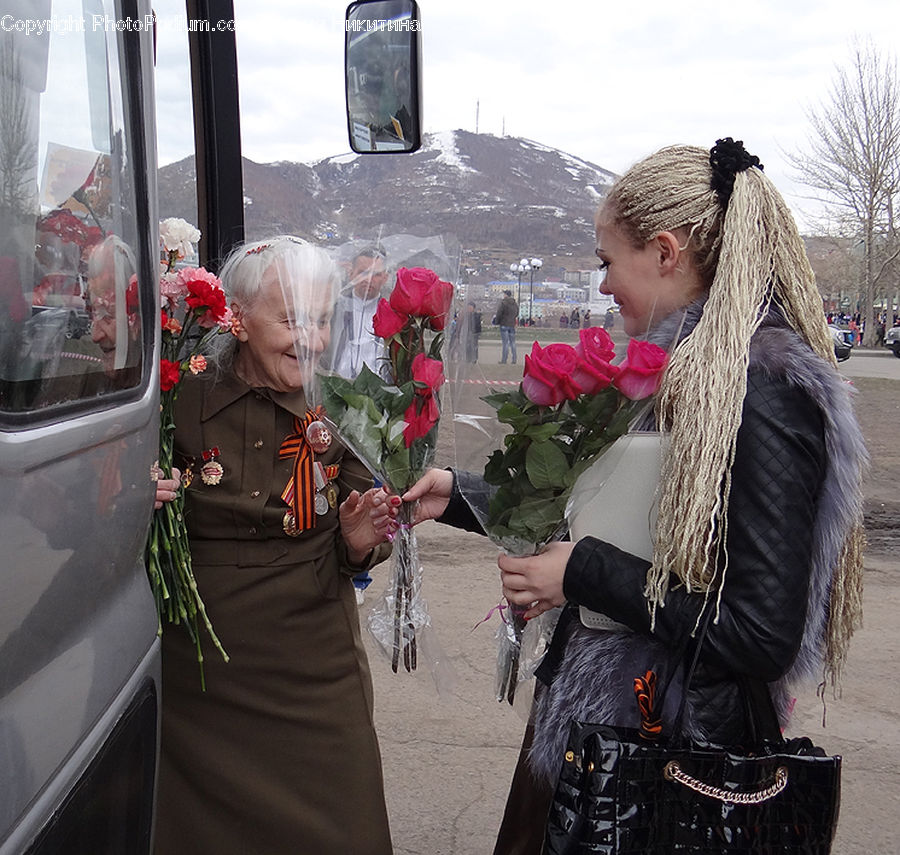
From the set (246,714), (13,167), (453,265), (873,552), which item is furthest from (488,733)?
(873,552)

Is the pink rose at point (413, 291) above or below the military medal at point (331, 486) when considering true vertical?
above

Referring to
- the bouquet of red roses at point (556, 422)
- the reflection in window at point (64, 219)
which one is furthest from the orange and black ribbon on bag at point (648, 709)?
the reflection in window at point (64, 219)

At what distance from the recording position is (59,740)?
1.15 metres

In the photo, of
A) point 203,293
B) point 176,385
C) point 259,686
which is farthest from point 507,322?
point 259,686

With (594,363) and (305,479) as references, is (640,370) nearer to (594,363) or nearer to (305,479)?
(594,363)

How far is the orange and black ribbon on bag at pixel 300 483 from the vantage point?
7.66ft

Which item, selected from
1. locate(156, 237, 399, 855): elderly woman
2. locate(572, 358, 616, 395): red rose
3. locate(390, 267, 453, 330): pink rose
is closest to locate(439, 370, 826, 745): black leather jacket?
locate(572, 358, 616, 395): red rose

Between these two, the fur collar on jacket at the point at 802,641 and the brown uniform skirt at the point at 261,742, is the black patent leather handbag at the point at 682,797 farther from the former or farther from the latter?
the brown uniform skirt at the point at 261,742

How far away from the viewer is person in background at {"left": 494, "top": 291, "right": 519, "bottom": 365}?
1.80m

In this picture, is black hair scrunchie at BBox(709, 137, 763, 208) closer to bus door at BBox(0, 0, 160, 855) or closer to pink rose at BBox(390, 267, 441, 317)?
pink rose at BBox(390, 267, 441, 317)

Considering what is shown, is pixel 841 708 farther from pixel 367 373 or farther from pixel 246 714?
pixel 367 373

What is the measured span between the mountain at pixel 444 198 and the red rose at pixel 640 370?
1.13 ft

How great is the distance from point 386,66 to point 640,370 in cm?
128

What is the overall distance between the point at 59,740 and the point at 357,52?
6.25 ft
